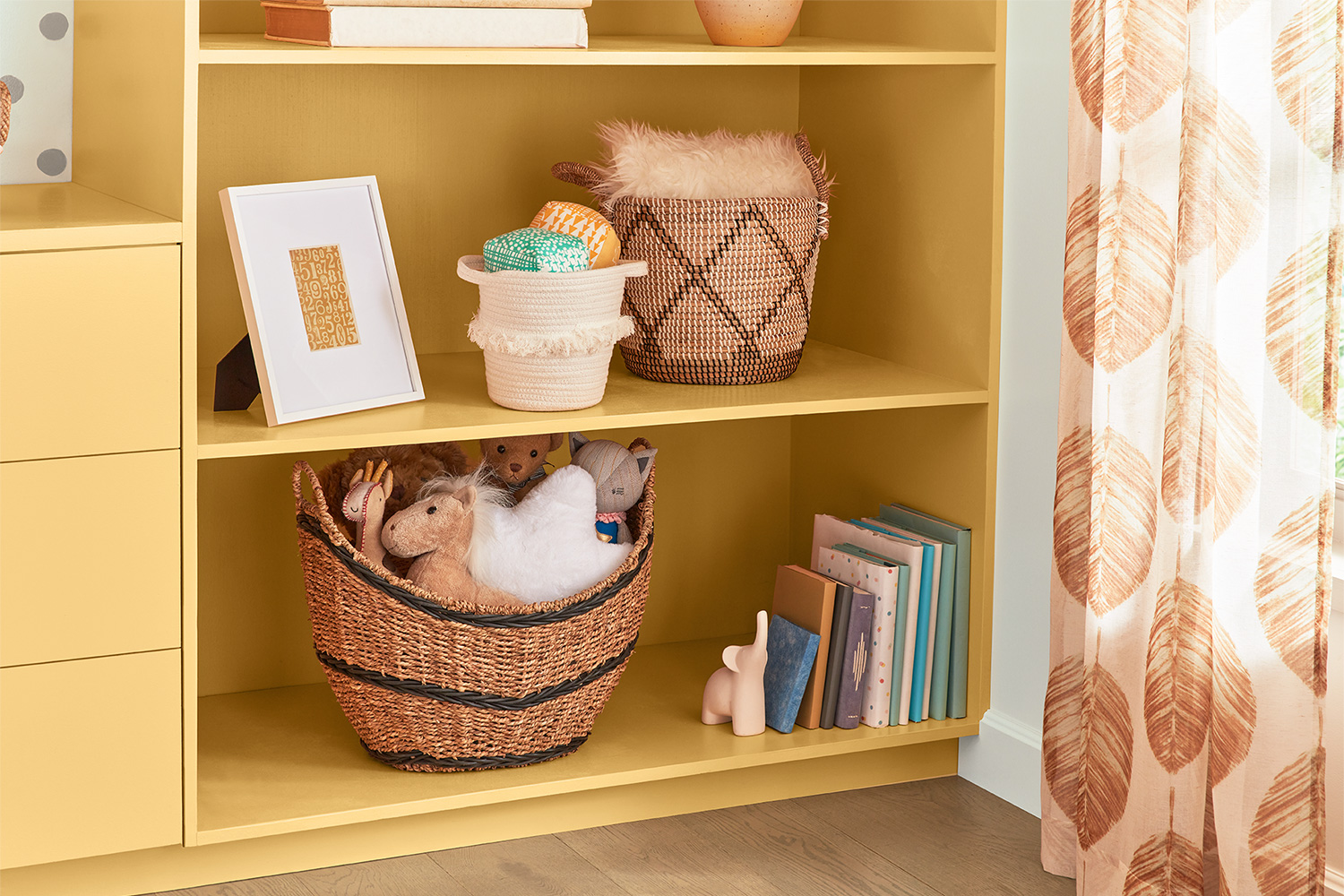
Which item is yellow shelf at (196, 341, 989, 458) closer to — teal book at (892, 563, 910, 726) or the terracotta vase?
teal book at (892, 563, 910, 726)

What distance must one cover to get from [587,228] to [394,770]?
0.72m

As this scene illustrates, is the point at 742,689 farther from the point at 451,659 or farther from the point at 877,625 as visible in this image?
the point at 451,659

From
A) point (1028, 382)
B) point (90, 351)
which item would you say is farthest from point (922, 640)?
point (90, 351)

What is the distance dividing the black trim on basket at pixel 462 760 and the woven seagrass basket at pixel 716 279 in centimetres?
53

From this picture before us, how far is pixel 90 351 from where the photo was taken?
59.1 inches

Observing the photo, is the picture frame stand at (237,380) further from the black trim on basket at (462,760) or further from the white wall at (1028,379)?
the white wall at (1028,379)

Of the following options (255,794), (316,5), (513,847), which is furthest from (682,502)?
(316,5)

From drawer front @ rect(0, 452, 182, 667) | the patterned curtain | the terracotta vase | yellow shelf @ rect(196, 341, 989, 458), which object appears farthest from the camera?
the terracotta vase

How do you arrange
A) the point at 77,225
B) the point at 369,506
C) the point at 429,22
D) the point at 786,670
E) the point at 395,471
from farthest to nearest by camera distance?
1. the point at 786,670
2. the point at 395,471
3. the point at 369,506
4. the point at 429,22
5. the point at 77,225

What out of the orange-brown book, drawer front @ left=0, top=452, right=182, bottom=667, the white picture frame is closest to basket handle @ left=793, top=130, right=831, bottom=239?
the orange-brown book

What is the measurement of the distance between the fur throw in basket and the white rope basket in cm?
18

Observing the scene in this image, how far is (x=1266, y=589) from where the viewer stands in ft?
4.70

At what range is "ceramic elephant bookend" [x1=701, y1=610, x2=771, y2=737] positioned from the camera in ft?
6.29

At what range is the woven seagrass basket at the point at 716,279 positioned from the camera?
6.18ft
